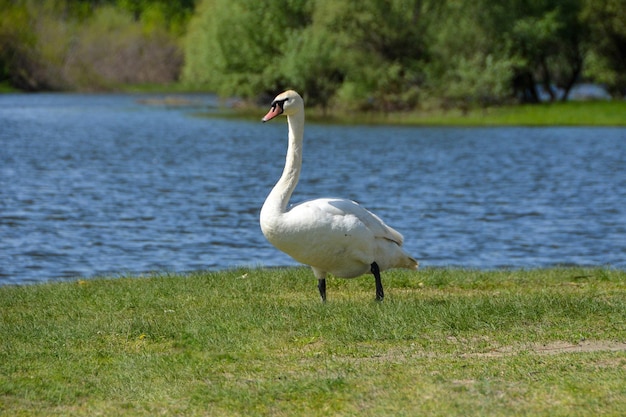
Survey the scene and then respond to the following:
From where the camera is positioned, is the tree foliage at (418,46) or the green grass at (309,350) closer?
the green grass at (309,350)

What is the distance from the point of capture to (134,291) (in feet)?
43.9

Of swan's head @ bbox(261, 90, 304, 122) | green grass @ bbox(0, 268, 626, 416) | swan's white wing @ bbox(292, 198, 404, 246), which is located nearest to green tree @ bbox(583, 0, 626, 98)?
green grass @ bbox(0, 268, 626, 416)

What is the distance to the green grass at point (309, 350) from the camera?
7934 mm

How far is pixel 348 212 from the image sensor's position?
11812 mm

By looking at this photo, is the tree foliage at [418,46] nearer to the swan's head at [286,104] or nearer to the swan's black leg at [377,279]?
the swan's head at [286,104]

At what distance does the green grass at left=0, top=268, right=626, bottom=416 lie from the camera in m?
7.93

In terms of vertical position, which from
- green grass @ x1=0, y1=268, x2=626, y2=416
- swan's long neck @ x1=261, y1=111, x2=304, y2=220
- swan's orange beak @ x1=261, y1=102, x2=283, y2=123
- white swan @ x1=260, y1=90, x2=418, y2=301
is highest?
swan's orange beak @ x1=261, y1=102, x2=283, y2=123

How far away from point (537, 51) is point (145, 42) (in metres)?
71.5

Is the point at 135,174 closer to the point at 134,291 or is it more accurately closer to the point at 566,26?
the point at 134,291

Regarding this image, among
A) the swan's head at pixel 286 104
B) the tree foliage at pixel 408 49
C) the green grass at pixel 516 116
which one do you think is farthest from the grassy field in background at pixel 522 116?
the swan's head at pixel 286 104

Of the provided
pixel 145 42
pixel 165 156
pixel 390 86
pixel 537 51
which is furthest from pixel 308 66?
pixel 145 42

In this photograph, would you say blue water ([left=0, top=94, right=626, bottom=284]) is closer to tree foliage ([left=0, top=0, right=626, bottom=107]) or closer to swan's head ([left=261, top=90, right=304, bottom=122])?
tree foliage ([left=0, top=0, right=626, bottom=107])

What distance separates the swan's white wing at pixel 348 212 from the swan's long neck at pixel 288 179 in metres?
0.19

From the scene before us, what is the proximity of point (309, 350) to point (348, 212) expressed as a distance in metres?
2.50
